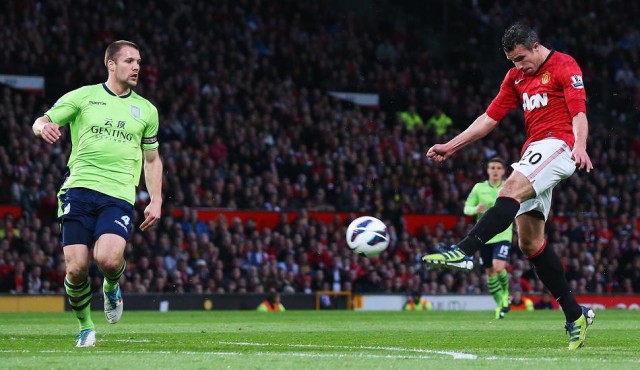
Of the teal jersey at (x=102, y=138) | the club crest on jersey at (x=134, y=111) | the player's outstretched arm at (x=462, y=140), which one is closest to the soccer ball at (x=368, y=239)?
the player's outstretched arm at (x=462, y=140)

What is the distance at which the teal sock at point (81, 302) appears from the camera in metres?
9.38

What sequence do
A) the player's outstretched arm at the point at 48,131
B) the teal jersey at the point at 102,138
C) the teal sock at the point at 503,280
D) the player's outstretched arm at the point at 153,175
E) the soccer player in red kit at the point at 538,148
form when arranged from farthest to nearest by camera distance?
the teal sock at the point at 503,280, the player's outstretched arm at the point at 153,175, the teal jersey at the point at 102,138, the soccer player in red kit at the point at 538,148, the player's outstretched arm at the point at 48,131

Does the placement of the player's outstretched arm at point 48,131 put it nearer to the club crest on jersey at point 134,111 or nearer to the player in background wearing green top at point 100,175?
the player in background wearing green top at point 100,175

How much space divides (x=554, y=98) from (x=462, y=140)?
0.81 meters

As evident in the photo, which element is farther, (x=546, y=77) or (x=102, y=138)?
(x=102, y=138)

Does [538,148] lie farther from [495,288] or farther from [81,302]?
[495,288]

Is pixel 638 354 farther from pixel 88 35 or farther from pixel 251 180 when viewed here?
pixel 88 35

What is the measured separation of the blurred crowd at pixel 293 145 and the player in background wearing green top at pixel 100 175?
11.8 meters

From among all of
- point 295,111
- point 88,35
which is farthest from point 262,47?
point 88,35

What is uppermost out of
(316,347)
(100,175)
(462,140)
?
(462,140)

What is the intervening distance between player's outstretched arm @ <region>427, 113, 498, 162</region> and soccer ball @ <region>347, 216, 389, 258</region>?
2296 millimetres

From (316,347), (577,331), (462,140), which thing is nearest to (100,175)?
(316,347)

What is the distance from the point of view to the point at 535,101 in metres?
9.30

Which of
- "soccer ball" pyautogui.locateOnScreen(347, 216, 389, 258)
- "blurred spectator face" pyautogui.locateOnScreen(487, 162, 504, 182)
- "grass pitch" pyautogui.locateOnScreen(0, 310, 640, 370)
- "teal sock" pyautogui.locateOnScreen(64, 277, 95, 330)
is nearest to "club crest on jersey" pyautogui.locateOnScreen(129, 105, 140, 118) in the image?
"teal sock" pyautogui.locateOnScreen(64, 277, 95, 330)
